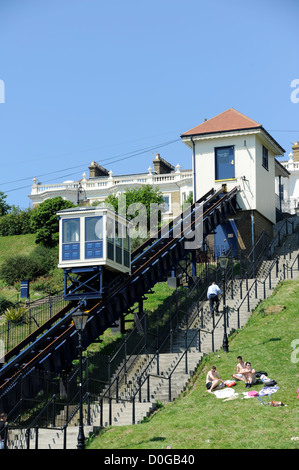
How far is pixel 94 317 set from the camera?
29.6m

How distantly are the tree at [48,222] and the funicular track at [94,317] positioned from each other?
17964 millimetres

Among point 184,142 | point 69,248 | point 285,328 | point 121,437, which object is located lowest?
point 121,437

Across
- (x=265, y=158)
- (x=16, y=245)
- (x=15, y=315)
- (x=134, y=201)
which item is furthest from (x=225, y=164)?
(x=16, y=245)

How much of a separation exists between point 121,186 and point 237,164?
985 inches

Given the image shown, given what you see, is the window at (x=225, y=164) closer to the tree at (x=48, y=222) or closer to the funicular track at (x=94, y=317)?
the funicular track at (x=94, y=317)

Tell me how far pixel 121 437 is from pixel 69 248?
11.3 m

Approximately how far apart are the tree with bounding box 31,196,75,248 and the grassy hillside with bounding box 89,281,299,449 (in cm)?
3001

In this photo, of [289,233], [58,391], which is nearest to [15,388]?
[58,391]

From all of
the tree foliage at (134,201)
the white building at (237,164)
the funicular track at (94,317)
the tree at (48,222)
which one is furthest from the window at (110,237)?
the tree at (48,222)

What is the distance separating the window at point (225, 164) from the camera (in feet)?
148

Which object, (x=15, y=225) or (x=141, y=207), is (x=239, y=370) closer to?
(x=141, y=207)

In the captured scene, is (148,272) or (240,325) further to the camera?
(148,272)
